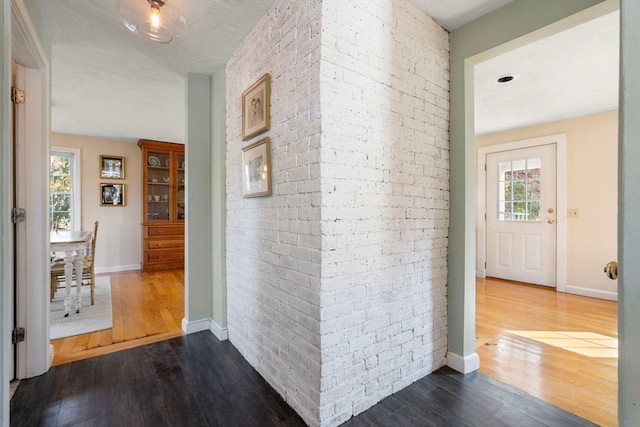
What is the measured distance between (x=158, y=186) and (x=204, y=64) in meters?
3.35

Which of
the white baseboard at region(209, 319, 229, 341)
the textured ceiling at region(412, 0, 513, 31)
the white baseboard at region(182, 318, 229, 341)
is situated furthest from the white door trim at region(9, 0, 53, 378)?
the textured ceiling at region(412, 0, 513, 31)

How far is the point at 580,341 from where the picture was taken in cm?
245

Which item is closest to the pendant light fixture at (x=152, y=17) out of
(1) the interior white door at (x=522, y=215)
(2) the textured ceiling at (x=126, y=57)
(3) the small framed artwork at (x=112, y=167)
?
(2) the textured ceiling at (x=126, y=57)

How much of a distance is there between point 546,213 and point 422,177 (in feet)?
10.8

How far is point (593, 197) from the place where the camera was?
375 centimetres

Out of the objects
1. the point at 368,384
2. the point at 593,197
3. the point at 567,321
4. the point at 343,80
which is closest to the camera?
the point at 343,80

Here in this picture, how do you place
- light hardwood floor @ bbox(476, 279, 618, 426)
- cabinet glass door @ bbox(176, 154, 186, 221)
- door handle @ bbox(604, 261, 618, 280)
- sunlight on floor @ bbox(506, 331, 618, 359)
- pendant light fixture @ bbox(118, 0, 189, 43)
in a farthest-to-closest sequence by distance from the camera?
cabinet glass door @ bbox(176, 154, 186, 221) → sunlight on floor @ bbox(506, 331, 618, 359) → light hardwood floor @ bbox(476, 279, 618, 426) → pendant light fixture @ bbox(118, 0, 189, 43) → door handle @ bbox(604, 261, 618, 280)

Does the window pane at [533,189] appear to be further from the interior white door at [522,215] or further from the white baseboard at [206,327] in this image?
the white baseboard at [206,327]

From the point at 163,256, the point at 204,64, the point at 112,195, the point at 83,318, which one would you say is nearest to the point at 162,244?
the point at 163,256

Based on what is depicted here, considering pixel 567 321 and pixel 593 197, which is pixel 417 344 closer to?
pixel 567 321

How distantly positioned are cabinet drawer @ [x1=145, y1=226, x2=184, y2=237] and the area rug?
1442 mm

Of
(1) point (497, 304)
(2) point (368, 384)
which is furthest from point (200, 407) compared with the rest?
(1) point (497, 304)

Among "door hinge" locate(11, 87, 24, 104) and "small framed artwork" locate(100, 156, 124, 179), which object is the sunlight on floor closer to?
"door hinge" locate(11, 87, 24, 104)

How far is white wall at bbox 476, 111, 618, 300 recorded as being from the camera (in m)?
3.60
